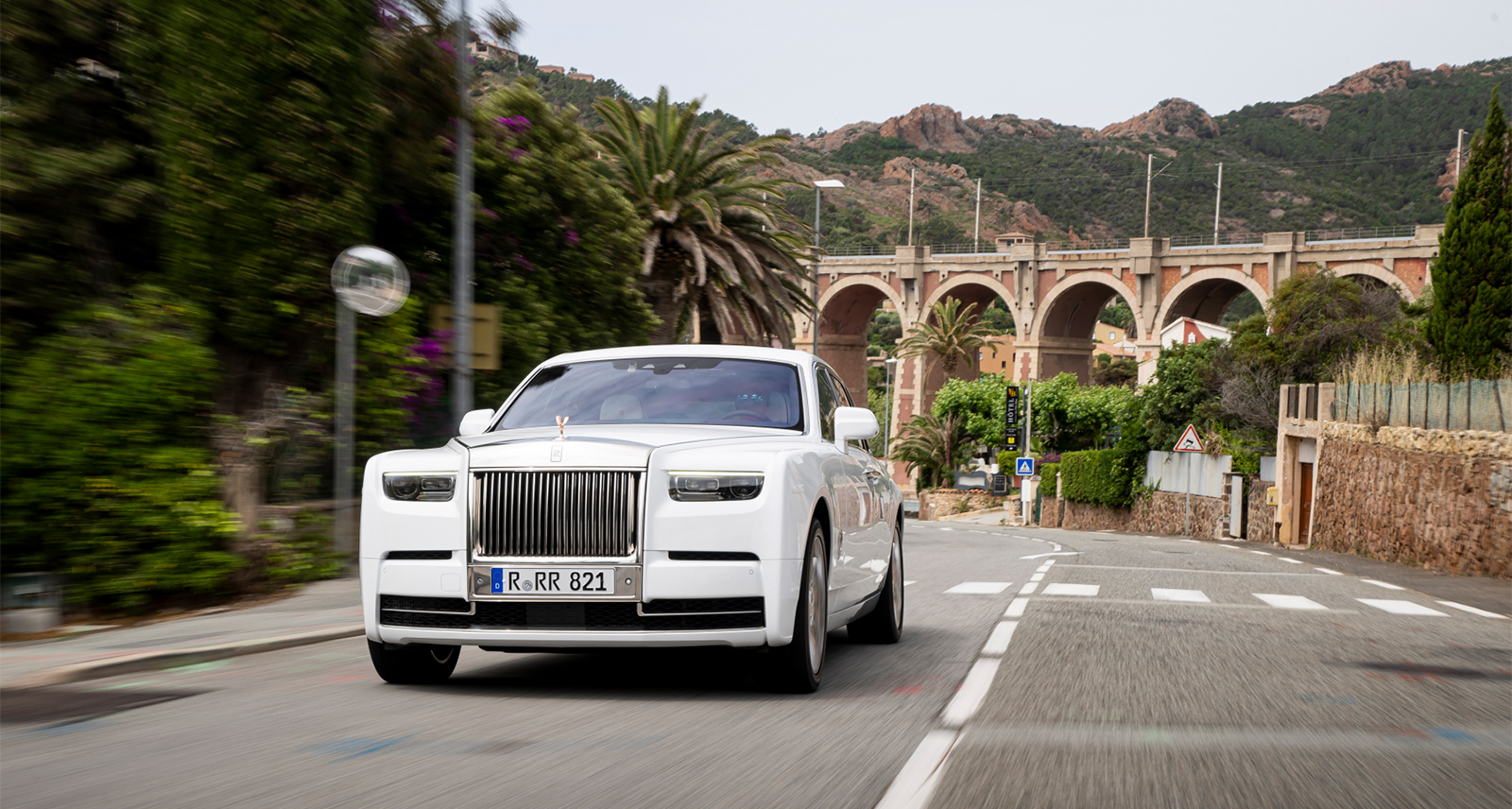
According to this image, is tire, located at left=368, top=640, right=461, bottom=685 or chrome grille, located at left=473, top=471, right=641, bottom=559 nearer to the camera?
chrome grille, located at left=473, top=471, right=641, bottom=559

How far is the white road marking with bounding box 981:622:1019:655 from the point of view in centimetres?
840

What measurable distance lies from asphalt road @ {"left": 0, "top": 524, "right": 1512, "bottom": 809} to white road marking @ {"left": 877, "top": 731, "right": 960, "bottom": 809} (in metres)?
0.03

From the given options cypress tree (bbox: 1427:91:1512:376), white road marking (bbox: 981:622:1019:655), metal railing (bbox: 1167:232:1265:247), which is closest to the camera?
white road marking (bbox: 981:622:1019:655)

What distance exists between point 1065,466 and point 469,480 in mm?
60467

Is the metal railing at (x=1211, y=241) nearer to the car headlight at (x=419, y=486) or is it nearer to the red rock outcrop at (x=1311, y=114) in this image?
the red rock outcrop at (x=1311, y=114)

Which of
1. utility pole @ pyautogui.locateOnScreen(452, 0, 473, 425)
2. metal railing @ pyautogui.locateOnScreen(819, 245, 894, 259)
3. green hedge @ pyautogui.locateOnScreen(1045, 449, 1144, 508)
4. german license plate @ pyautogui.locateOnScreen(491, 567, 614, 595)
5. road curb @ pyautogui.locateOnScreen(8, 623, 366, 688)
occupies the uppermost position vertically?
metal railing @ pyautogui.locateOnScreen(819, 245, 894, 259)

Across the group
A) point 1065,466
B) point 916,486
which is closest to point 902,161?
point 916,486

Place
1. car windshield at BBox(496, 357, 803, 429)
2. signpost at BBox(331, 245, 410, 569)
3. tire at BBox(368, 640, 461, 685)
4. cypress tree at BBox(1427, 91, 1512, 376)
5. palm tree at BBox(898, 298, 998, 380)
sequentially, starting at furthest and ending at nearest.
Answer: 1. palm tree at BBox(898, 298, 998, 380)
2. cypress tree at BBox(1427, 91, 1512, 376)
3. signpost at BBox(331, 245, 410, 569)
4. car windshield at BBox(496, 357, 803, 429)
5. tire at BBox(368, 640, 461, 685)

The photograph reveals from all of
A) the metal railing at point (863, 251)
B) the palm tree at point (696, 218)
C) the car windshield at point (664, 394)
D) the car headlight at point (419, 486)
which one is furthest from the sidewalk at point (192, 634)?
the metal railing at point (863, 251)

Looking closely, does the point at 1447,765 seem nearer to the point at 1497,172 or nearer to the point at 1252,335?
the point at 1497,172

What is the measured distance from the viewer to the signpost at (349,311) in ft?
35.9

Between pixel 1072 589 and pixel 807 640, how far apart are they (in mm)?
8249

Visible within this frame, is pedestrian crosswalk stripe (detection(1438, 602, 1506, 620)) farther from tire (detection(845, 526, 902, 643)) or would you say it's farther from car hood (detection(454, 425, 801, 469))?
car hood (detection(454, 425, 801, 469))

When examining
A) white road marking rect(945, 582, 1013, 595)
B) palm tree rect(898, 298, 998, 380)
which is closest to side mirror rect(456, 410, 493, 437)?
white road marking rect(945, 582, 1013, 595)
